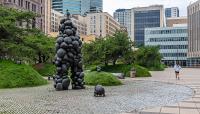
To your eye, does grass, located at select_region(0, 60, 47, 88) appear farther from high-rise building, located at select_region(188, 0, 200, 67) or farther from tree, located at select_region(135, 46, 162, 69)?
high-rise building, located at select_region(188, 0, 200, 67)

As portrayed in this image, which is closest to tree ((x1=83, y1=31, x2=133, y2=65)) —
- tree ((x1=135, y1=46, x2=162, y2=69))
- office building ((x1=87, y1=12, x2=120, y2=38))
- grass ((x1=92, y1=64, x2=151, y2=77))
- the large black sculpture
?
grass ((x1=92, y1=64, x2=151, y2=77))

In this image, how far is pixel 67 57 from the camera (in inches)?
839

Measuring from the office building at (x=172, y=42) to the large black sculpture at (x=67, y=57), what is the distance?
122793 mm

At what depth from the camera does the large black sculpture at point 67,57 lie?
832 inches

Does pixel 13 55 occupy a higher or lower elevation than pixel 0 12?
lower

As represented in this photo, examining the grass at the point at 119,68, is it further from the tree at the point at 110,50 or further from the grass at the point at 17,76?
the grass at the point at 17,76

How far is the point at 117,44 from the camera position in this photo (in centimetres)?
4512

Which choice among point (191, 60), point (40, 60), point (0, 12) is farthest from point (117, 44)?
point (191, 60)

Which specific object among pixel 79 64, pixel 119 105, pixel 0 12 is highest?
pixel 0 12

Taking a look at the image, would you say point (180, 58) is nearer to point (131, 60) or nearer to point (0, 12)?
point (131, 60)

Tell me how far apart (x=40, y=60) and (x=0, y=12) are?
1777cm

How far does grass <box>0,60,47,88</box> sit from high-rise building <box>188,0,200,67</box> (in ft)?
315

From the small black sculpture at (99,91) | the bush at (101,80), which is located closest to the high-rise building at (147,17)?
the bush at (101,80)

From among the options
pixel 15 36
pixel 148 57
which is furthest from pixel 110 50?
pixel 148 57
